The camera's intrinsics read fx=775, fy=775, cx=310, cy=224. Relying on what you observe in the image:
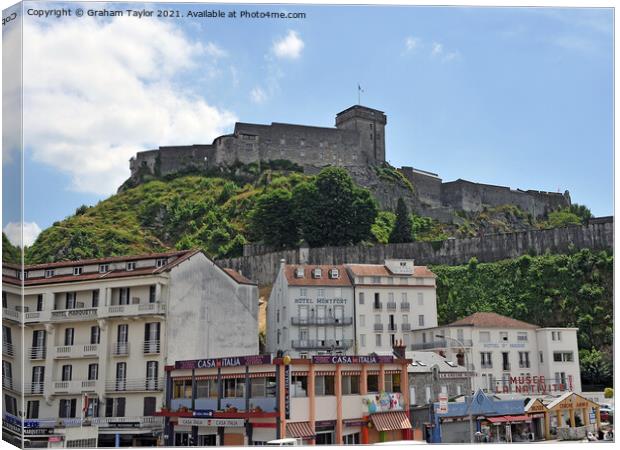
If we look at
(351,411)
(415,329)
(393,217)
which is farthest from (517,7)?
(393,217)

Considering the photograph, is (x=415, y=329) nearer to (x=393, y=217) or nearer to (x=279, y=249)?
(x=279, y=249)

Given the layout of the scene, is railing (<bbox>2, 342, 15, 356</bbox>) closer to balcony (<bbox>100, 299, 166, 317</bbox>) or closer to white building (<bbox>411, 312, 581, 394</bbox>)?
balcony (<bbox>100, 299, 166, 317</bbox>)

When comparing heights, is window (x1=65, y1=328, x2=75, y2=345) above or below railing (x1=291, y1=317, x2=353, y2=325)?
below

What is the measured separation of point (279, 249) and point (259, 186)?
2303 cm

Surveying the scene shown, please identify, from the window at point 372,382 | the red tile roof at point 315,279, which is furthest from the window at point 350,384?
the red tile roof at point 315,279

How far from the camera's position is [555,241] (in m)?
61.9

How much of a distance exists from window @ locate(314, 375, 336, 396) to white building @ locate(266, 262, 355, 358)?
758 inches

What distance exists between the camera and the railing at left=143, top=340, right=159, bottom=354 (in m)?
37.6

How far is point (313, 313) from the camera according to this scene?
177ft

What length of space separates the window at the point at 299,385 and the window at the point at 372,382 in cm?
380

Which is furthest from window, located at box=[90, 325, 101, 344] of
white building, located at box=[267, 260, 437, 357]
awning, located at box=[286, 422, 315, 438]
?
white building, located at box=[267, 260, 437, 357]

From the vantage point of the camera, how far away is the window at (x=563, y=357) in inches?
1948

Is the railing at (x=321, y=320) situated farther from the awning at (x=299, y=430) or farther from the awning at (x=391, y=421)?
the awning at (x=299, y=430)

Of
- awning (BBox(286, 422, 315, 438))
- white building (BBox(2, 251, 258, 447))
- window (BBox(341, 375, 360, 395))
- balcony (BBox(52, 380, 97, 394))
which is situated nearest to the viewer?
awning (BBox(286, 422, 315, 438))
